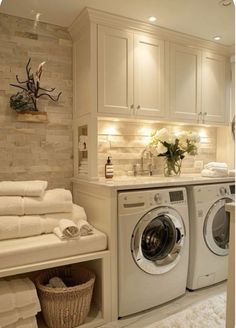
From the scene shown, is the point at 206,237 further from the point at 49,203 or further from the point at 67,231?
the point at 49,203

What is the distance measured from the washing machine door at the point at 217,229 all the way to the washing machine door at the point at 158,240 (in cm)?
33

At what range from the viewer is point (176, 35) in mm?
2822

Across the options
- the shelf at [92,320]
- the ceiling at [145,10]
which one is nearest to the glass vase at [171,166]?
the ceiling at [145,10]

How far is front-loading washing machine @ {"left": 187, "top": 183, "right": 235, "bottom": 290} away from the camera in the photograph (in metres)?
2.47

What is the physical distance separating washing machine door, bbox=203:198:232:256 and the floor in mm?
362

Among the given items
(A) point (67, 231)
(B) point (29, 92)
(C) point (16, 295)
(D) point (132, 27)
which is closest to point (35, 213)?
(A) point (67, 231)

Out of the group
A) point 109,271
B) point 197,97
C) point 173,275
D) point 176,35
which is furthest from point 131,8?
point 173,275

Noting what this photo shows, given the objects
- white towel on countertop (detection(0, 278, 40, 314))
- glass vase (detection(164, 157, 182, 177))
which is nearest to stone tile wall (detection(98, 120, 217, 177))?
glass vase (detection(164, 157, 182, 177))

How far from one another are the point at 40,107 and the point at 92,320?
1880 millimetres

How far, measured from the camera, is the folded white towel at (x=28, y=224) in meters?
1.88

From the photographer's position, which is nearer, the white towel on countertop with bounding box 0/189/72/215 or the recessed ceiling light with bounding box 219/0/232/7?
the white towel on countertop with bounding box 0/189/72/215

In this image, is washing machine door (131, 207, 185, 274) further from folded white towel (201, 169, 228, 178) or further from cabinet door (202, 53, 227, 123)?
cabinet door (202, 53, 227, 123)

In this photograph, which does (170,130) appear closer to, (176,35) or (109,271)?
(176,35)

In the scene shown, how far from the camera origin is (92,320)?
2.02 metres
